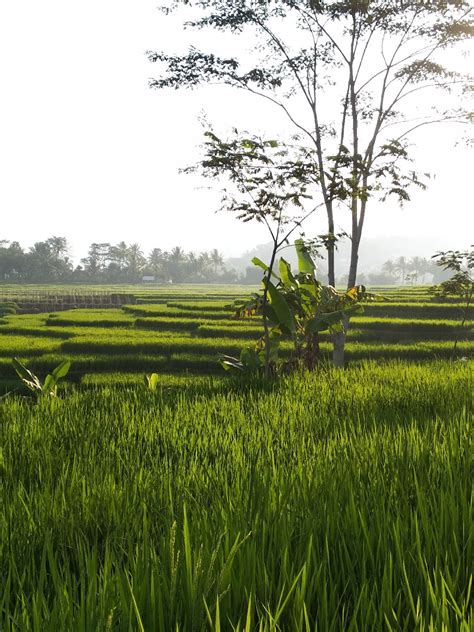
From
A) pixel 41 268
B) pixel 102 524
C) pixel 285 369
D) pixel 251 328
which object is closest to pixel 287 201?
pixel 285 369

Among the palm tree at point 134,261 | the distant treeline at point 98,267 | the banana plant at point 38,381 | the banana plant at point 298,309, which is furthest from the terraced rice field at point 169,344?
the palm tree at point 134,261

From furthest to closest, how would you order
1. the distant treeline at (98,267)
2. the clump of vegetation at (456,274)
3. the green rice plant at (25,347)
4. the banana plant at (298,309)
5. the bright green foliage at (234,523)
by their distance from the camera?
the distant treeline at (98,267)
the green rice plant at (25,347)
the clump of vegetation at (456,274)
the banana plant at (298,309)
the bright green foliage at (234,523)

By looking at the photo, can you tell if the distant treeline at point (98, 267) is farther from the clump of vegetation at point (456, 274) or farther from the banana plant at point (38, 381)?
the banana plant at point (38, 381)

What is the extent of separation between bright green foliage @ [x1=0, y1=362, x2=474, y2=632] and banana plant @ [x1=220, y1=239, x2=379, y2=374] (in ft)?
9.93

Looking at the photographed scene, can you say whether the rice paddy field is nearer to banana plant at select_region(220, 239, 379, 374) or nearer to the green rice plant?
banana plant at select_region(220, 239, 379, 374)

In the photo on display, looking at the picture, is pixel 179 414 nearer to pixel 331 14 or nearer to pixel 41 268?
pixel 331 14

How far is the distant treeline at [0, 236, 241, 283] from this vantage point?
303ft

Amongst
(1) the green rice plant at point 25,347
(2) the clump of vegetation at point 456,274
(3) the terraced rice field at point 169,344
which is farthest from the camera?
(1) the green rice plant at point 25,347

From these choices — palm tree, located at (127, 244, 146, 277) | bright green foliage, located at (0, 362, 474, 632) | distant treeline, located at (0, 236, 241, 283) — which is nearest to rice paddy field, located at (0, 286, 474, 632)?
bright green foliage, located at (0, 362, 474, 632)

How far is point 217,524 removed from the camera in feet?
6.49

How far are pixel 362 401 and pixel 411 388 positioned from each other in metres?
1.16

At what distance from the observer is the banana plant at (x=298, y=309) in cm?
809

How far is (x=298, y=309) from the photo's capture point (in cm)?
862

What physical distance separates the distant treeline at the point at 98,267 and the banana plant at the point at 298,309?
294ft
